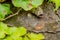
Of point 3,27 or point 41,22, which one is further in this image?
point 41,22

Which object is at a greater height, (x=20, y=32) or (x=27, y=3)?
(x=27, y=3)

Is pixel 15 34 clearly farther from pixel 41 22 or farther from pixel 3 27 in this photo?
pixel 41 22

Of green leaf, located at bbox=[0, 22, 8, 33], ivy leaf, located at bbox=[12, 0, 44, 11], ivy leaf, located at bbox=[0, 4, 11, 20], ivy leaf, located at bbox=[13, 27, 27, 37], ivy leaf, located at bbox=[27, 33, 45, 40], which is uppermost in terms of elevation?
ivy leaf, located at bbox=[12, 0, 44, 11]

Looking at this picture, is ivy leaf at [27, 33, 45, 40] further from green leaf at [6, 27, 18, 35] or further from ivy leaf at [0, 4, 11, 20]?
ivy leaf at [0, 4, 11, 20]

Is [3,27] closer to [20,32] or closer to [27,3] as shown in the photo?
[20,32]

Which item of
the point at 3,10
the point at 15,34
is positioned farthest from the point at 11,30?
the point at 3,10

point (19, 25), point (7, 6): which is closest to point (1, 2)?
point (7, 6)

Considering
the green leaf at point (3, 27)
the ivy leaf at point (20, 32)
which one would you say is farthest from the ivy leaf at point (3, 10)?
the ivy leaf at point (20, 32)

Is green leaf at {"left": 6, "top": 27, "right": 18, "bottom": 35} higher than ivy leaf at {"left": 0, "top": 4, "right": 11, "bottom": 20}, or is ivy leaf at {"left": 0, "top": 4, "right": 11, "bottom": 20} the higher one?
ivy leaf at {"left": 0, "top": 4, "right": 11, "bottom": 20}

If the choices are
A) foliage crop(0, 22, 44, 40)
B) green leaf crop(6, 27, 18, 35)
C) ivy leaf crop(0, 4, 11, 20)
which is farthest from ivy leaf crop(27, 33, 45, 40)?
ivy leaf crop(0, 4, 11, 20)
